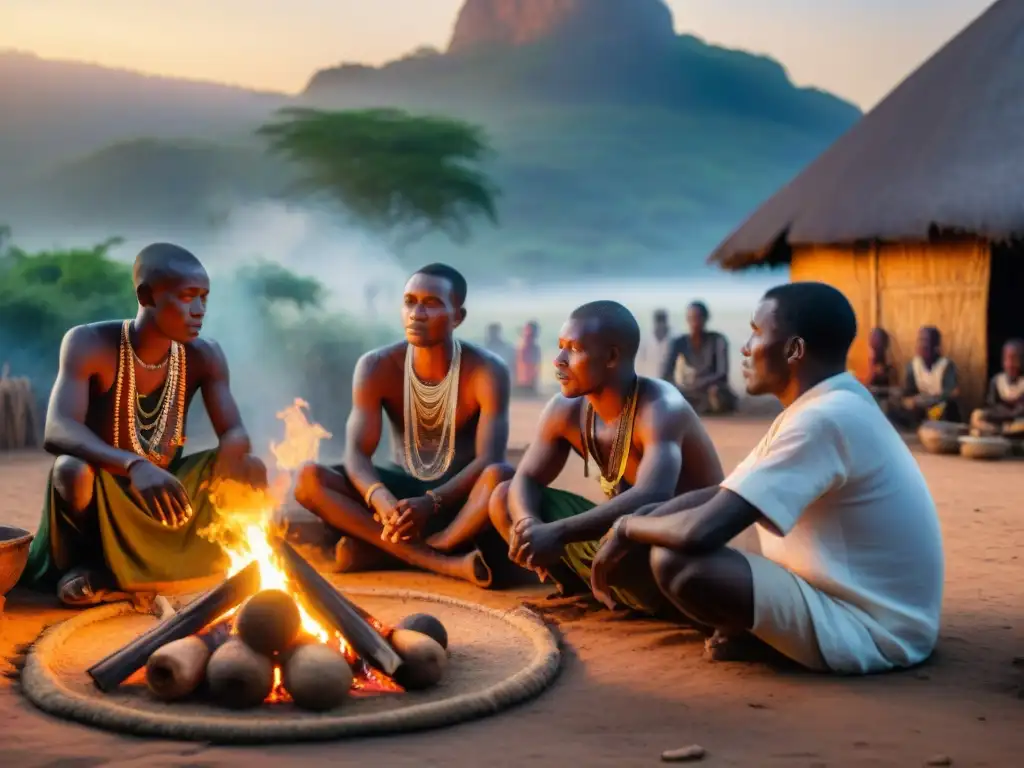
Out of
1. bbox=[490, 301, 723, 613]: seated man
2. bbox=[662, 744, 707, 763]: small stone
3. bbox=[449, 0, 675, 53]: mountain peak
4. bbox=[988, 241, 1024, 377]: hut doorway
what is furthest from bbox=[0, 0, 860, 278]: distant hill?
bbox=[662, 744, 707, 763]: small stone

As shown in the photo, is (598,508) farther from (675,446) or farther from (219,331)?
(219,331)

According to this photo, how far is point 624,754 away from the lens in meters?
3.19

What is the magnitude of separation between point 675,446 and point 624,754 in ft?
5.51

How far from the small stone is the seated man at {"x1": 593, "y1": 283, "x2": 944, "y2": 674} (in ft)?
2.17

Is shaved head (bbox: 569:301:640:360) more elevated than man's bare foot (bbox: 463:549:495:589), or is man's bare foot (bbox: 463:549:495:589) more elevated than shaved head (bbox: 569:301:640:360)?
shaved head (bbox: 569:301:640:360)

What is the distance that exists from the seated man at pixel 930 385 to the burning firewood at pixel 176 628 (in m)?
9.87

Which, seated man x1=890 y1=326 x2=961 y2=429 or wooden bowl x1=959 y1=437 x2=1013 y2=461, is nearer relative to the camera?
wooden bowl x1=959 y1=437 x2=1013 y2=461

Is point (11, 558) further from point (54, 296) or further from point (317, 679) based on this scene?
point (54, 296)

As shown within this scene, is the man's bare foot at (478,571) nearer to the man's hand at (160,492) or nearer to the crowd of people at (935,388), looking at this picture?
the man's hand at (160,492)

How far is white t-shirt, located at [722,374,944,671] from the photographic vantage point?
3682 millimetres

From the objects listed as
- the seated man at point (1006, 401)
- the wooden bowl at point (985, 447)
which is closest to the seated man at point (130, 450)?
the wooden bowl at point (985, 447)

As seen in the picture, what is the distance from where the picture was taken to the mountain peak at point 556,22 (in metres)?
43.8

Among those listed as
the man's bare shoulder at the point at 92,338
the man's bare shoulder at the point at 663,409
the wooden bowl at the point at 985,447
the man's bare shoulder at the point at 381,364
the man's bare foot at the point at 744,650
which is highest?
the man's bare shoulder at the point at 92,338

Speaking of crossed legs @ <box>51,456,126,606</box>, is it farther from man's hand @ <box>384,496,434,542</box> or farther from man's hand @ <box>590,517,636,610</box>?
man's hand @ <box>590,517,636,610</box>
